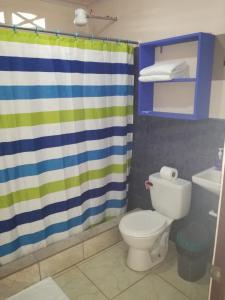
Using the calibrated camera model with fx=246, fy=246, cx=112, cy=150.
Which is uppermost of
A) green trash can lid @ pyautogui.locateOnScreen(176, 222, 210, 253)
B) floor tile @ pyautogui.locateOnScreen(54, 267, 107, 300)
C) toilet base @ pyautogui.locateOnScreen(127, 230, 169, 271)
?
green trash can lid @ pyautogui.locateOnScreen(176, 222, 210, 253)

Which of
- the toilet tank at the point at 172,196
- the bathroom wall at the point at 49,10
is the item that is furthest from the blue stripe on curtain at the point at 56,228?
the bathroom wall at the point at 49,10

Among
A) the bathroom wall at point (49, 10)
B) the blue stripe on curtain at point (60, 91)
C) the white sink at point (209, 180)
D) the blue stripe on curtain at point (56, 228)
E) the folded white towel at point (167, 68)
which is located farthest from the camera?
the bathroom wall at point (49, 10)

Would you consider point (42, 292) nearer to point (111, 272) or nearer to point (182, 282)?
point (111, 272)

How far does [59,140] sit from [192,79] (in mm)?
1146

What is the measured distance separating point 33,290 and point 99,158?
1.21m

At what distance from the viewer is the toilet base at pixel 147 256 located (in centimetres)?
207

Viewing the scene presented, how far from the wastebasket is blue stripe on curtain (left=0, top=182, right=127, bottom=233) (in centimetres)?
84

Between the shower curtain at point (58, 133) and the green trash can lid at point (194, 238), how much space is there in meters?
0.82

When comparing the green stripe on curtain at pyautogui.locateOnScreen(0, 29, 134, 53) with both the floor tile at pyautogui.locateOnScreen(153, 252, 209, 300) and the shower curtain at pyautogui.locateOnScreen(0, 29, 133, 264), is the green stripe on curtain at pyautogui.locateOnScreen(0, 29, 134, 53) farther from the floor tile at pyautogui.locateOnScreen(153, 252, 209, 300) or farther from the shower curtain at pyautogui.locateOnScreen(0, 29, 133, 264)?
the floor tile at pyautogui.locateOnScreen(153, 252, 209, 300)

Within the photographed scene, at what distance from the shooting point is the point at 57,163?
207 cm

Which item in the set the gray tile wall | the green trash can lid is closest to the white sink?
the gray tile wall

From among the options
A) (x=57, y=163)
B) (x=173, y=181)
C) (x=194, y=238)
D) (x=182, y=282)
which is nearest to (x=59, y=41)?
(x=57, y=163)

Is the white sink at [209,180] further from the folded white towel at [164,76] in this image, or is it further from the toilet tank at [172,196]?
the folded white towel at [164,76]

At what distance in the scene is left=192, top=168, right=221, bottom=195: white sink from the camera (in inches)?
65.5
